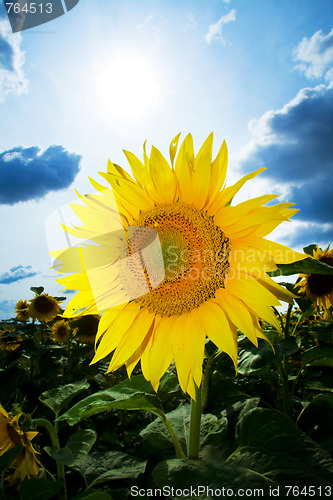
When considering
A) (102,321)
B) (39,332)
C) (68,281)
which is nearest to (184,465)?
(102,321)

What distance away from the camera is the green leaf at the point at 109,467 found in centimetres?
134

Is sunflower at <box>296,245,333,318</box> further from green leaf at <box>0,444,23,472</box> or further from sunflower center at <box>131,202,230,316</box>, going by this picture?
green leaf at <box>0,444,23,472</box>

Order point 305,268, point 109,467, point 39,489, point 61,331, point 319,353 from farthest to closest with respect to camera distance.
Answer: point 61,331
point 319,353
point 109,467
point 39,489
point 305,268

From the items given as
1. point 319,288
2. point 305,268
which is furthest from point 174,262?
point 319,288

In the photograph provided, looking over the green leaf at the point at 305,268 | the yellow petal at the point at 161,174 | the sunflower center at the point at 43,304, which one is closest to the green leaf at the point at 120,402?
the green leaf at the point at 305,268

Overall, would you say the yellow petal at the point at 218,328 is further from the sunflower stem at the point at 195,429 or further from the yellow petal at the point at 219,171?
the yellow petal at the point at 219,171

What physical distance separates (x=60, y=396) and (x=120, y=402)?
2.71ft

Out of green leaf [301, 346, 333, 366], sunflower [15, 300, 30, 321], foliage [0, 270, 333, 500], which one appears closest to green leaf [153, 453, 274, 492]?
foliage [0, 270, 333, 500]

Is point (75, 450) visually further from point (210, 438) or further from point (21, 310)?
point (21, 310)

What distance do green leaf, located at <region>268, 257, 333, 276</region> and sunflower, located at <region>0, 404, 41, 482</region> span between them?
137 cm

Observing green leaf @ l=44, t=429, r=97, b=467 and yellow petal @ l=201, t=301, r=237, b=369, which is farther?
green leaf @ l=44, t=429, r=97, b=467

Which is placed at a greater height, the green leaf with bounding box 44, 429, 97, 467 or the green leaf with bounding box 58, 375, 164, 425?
the green leaf with bounding box 58, 375, 164, 425

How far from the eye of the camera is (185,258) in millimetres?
1350

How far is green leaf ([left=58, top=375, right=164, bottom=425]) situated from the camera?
1165 millimetres
